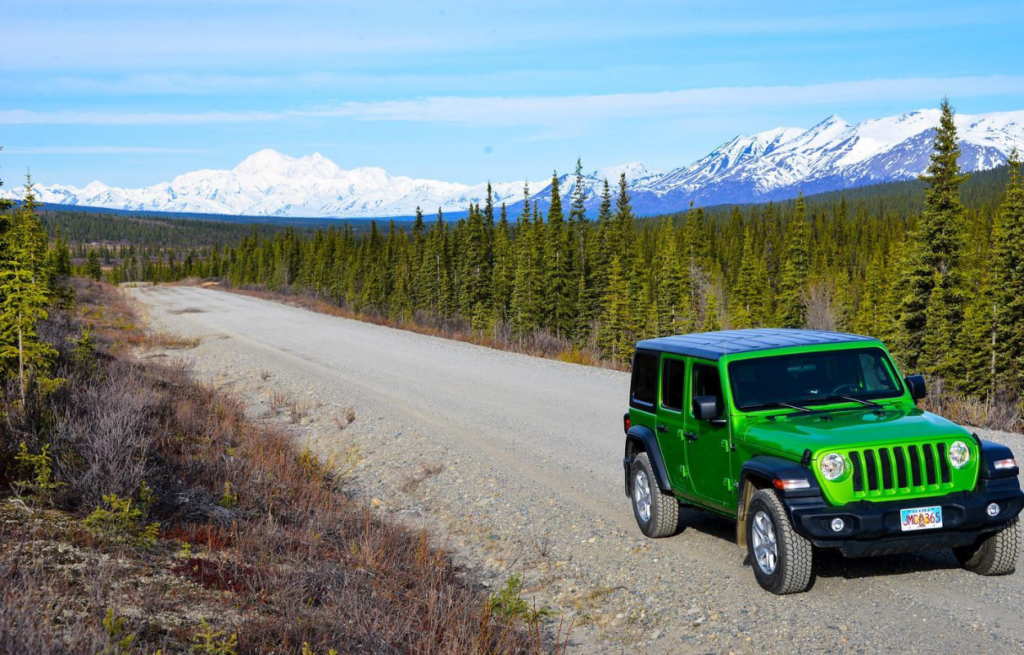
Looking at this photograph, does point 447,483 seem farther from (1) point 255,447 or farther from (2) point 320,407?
(2) point 320,407

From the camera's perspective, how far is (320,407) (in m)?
15.8

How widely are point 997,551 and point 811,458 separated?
185cm

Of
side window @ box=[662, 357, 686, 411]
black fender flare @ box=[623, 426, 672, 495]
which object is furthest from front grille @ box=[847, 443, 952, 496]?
black fender flare @ box=[623, 426, 672, 495]

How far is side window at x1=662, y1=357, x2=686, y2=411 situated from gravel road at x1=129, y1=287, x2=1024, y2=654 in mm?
1421

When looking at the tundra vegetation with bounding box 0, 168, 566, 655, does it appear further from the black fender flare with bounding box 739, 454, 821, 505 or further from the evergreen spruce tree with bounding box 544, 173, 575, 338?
the evergreen spruce tree with bounding box 544, 173, 575, 338

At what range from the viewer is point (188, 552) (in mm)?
6199

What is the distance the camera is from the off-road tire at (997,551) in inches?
237

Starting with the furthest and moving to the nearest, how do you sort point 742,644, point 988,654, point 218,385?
point 218,385 < point 742,644 < point 988,654

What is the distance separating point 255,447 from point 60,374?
4.39 m

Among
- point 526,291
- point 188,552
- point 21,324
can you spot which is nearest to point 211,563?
point 188,552

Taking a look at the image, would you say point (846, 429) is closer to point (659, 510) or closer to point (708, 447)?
point (708, 447)

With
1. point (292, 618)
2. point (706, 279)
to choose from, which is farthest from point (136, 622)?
point (706, 279)

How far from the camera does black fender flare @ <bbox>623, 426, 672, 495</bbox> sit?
24.6 ft

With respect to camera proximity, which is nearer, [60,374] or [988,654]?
[988,654]
